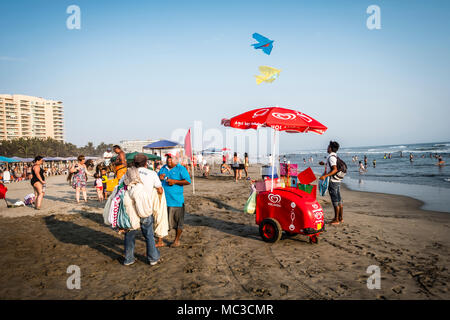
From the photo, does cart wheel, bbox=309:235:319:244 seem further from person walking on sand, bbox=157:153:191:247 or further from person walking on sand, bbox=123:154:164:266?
person walking on sand, bbox=123:154:164:266

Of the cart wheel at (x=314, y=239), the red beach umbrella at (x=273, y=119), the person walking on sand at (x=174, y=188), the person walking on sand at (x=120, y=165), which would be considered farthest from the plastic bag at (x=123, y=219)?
the cart wheel at (x=314, y=239)

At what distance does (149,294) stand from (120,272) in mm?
Result: 959

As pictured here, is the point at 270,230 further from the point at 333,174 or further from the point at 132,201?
the point at 132,201

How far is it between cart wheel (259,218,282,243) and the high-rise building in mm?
138071

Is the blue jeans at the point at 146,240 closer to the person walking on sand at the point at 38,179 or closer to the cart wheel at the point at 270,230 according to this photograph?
the cart wheel at the point at 270,230

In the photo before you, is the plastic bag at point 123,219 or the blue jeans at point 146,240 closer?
the plastic bag at point 123,219

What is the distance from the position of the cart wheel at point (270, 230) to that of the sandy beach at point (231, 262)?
16 cm

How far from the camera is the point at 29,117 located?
117 metres

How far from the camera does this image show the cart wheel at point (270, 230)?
16.8 ft

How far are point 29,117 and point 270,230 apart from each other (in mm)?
148369

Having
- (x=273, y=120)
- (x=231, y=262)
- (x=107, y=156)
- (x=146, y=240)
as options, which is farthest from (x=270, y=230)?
(x=107, y=156)
